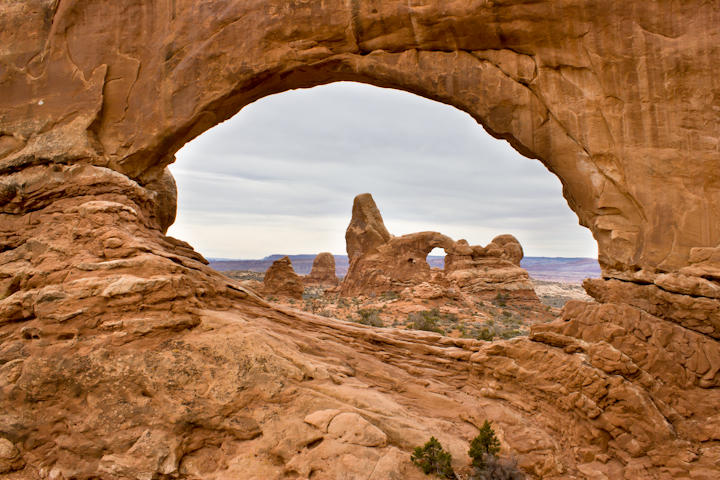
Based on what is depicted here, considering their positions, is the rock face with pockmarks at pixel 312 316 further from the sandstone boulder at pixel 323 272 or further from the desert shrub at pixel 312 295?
the sandstone boulder at pixel 323 272

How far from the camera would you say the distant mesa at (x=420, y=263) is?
2744 centimetres

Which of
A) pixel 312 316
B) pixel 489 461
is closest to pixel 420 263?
pixel 312 316

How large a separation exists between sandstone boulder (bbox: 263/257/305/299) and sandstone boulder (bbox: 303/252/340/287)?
19648 millimetres

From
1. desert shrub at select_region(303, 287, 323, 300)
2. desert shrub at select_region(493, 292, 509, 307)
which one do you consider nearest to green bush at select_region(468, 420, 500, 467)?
desert shrub at select_region(493, 292, 509, 307)

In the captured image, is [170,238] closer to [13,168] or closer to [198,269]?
[198,269]

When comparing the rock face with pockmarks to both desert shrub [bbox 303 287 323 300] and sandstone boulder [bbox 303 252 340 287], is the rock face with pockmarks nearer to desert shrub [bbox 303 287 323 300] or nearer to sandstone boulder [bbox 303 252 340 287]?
desert shrub [bbox 303 287 323 300]

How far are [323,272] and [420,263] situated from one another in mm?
20192

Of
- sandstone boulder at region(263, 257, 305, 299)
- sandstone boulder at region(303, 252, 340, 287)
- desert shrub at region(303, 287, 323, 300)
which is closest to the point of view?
sandstone boulder at region(263, 257, 305, 299)

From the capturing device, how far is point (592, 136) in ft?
20.4

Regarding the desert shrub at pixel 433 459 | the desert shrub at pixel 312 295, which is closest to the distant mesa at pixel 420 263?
the desert shrub at pixel 312 295

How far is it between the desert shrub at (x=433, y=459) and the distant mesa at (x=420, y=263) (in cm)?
1993

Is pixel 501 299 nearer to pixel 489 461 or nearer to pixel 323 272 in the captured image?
pixel 489 461

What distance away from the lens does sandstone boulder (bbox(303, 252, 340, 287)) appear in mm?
47719

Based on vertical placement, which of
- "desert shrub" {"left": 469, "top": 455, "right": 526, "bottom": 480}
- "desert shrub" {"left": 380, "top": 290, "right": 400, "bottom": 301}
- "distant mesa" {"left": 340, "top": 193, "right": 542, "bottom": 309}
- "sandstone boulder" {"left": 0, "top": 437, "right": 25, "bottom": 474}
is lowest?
"desert shrub" {"left": 380, "top": 290, "right": 400, "bottom": 301}
